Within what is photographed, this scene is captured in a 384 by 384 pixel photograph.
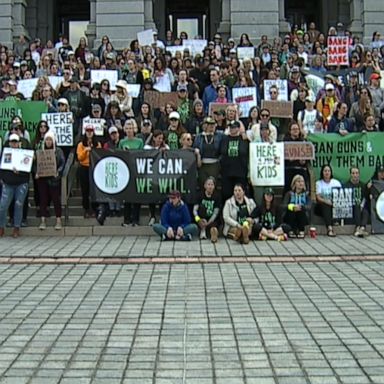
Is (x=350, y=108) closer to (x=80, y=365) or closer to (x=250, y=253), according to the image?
(x=250, y=253)

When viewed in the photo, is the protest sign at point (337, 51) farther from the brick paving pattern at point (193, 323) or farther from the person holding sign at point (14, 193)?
the brick paving pattern at point (193, 323)

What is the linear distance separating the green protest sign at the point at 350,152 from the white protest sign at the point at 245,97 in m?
2.39

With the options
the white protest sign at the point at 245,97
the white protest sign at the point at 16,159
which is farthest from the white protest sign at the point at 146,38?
the white protest sign at the point at 16,159

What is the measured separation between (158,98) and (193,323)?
10.6m

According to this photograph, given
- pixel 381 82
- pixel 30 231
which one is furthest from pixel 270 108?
pixel 30 231

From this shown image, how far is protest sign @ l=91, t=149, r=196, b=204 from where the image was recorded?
14.3 m

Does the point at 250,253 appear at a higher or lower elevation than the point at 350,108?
lower

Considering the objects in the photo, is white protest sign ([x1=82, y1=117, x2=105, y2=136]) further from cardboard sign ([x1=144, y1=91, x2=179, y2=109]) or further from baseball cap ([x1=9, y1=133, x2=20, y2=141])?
cardboard sign ([x1=144, y1=91, x2=179, y2=109])

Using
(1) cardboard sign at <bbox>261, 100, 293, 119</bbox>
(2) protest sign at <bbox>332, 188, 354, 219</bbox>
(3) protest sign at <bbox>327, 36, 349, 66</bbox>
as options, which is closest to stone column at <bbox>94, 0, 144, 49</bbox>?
(3) protest sign at <bbox>327, 36, 349, 66</bbox>

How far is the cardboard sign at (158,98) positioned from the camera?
675 inches

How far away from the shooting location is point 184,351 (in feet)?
20.7

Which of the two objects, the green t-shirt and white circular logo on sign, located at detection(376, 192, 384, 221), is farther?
the green t-shirt

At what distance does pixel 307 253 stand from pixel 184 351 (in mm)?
5743

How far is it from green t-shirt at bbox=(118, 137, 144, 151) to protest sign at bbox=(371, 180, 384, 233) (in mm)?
4657
